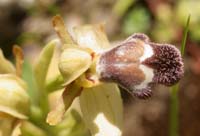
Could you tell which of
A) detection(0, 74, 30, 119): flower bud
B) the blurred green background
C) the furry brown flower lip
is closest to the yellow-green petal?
the furry brown flower lip

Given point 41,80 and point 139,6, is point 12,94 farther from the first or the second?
point 139,6

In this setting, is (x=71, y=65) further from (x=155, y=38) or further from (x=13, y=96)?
(x=155, y=38)

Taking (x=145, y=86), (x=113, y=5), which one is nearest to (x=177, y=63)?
(x=145, y=86)

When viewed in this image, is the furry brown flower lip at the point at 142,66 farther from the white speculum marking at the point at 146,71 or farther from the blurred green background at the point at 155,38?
the blurred green background at the point at 155,38

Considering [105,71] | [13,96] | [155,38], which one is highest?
[105,71]

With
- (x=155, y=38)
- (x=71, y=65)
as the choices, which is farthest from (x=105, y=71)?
(x=155, y=38)

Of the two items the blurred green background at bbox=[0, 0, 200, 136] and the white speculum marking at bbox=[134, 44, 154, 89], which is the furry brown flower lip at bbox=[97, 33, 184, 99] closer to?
the white speculum marking at bbox=[134, 44, 154, 89]
